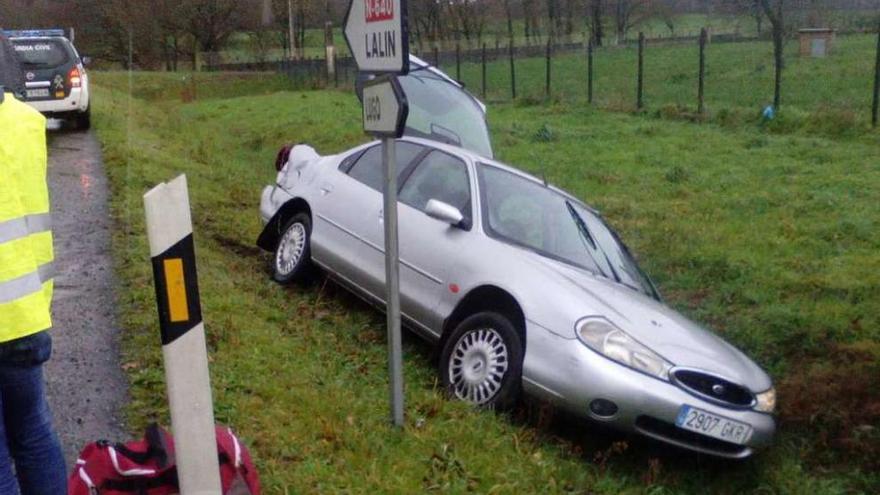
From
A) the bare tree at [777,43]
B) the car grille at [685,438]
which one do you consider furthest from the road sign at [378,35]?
the bare tree at [777,43]

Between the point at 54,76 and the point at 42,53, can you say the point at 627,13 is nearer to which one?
the point at 42,53

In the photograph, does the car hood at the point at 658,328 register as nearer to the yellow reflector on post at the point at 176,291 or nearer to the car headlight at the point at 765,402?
the car headlight at the point at 765,402

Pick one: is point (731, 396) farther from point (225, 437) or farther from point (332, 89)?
point (332, 89)

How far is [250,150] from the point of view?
19922mm

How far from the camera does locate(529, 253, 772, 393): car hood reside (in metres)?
5.83

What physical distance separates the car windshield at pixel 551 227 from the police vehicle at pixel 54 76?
10.8 metres

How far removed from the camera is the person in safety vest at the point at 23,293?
125 inches

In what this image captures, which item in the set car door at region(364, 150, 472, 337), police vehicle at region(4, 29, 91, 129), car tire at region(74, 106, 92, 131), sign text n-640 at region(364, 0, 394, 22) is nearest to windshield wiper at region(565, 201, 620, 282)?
car door at region(364, 150, 472, 337)

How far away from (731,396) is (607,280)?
1.16m

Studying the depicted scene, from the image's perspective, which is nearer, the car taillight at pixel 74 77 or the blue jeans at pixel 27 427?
the blue jeans at pixel 27 427

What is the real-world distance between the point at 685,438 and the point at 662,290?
140 inches

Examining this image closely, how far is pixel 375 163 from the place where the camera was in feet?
26.0

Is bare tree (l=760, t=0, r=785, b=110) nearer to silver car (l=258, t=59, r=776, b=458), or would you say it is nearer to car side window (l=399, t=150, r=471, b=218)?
silver car (l=258, t=59, r=776, b=458)

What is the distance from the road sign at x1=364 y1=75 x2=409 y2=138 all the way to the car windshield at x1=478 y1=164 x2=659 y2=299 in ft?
6.03
